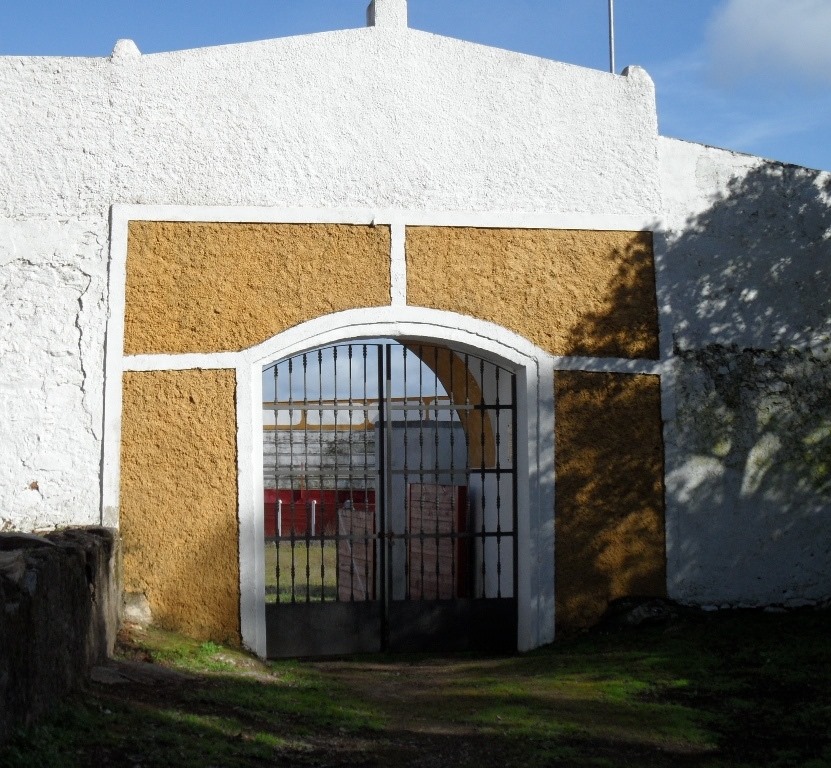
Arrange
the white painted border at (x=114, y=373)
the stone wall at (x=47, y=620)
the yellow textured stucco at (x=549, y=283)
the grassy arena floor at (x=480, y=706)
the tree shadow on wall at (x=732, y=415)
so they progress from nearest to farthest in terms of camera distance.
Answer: the stone wall at (x=47, y=620), the grassy arena floor at (x=480, y=706), the white painted border at (x=114, y=373), the yellow textured stucco at (x=549, y=283), the tree shadow on wall at (x=732, y=415)

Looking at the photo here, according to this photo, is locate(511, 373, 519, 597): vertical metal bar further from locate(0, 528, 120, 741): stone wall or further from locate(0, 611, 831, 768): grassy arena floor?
locate(0, 528, 120, 741): stone wall

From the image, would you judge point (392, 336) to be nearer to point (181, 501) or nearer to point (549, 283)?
point (549, 283)

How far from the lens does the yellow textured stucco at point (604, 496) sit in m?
9.02

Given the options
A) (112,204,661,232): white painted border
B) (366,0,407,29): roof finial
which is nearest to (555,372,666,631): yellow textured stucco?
(112,204,661,232): white painted border

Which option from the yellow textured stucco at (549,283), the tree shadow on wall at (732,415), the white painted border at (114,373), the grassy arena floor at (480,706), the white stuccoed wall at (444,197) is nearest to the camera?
the grassy arena floor at (480,706)

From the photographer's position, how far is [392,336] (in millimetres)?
8977

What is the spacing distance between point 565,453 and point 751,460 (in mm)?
1585

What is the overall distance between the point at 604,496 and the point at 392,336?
6.85ft

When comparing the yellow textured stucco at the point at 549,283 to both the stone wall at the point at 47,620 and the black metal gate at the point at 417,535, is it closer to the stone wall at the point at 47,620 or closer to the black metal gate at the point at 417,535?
the black metal gate at the point at 417,535

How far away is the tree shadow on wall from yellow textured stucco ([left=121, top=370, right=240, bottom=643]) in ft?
8.47

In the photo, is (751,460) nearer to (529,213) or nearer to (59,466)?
(529,213)

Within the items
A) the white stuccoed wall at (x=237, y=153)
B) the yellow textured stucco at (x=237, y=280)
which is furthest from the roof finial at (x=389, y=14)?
the yellow textured stucco at (x=237, y=280)

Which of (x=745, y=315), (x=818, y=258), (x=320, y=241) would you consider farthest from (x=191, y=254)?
(x=818, y=258)

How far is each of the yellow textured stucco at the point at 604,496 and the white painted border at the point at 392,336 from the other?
0.11 meters
